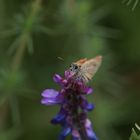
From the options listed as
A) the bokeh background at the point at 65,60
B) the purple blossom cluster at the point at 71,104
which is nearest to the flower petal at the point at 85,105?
the purple blossom cluster at the point at 71,104

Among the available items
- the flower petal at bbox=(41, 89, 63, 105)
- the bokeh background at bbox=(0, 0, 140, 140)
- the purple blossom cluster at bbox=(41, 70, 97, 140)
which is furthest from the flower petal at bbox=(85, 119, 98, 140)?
the bokeh background at bbox=(0, 0, 140, 140)

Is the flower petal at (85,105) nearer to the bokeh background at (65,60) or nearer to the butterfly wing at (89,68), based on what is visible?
the butterfly wing at (89,68)

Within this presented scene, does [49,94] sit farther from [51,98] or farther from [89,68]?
[89,68]

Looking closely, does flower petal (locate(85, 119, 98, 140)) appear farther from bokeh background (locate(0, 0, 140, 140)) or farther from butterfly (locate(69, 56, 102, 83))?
bokeh background (locate(0, 0, 140, 140))

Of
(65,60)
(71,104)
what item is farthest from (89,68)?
(65,60)

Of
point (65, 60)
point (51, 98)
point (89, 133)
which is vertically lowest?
point (89, 133)
